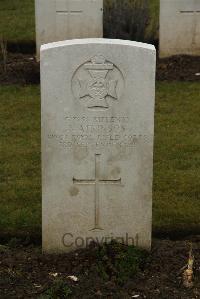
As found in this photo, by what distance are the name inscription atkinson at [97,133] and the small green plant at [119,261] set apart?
2.07 ft

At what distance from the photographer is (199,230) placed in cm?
495

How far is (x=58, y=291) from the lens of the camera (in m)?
4.04

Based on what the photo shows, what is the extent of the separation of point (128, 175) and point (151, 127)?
0.33 metres

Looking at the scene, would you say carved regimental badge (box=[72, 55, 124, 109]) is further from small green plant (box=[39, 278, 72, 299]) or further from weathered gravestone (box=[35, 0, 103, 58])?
weathered gravestone (box=[35, 0, 103, 58])

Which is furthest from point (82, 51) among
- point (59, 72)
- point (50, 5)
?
point (50, 5)

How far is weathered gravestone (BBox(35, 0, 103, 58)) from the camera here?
9.30 metres

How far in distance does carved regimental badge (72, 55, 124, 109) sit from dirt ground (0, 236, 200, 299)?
0.90m

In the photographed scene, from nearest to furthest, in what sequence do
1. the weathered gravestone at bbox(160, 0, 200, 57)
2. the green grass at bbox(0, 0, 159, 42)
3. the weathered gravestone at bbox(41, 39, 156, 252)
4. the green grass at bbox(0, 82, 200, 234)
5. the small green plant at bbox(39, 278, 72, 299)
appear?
the small green plant at bbox(39, 278, 72, 299), the weathered gravestone at bbox(41, 39, 156, 252), the green grass at bbox(0, 82, 200, 234), the weathered gravestone at bbox(160, 0, 200, 57), the green grass at bbox(0, 0, 159, 42)

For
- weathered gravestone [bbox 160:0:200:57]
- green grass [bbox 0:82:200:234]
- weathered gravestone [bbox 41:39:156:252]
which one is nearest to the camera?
weathered gravestone [bbox 41:39:156:252]

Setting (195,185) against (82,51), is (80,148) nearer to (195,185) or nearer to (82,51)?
(82,51)

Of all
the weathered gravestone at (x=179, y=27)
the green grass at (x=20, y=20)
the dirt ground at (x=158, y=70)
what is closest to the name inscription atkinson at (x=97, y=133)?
the dirt ground at (x=158, y=70)

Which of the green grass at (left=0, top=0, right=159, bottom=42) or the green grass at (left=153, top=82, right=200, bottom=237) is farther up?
the green grass at (left=0, top=0, right=159, bottom=42)

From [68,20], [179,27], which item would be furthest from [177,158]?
[68,20]

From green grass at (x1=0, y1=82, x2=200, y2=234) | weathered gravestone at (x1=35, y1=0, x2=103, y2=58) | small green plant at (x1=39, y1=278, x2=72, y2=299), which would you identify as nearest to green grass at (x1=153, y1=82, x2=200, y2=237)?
green grass at (x1=0, y1=82, x2=200, y2=234)
